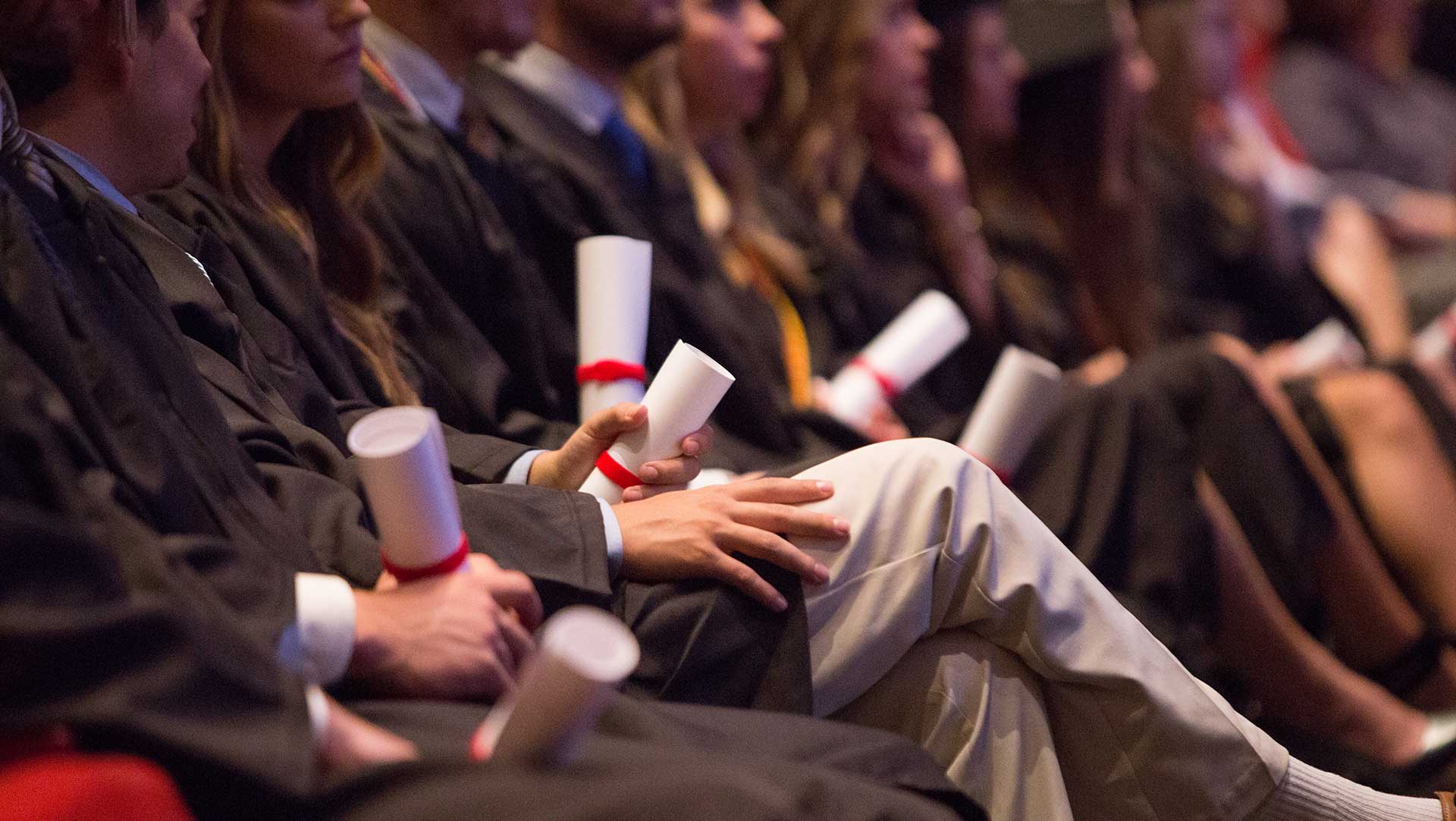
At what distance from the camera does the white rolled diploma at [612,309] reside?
1577 mm

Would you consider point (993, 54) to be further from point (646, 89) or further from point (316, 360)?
point (316, 360)

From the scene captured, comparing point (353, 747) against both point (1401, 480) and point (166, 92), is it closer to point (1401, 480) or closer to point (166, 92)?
point (166, 92)

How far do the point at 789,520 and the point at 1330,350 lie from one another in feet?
5.65

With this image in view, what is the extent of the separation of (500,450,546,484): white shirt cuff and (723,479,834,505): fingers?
270mm

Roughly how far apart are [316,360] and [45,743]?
70 centimetres

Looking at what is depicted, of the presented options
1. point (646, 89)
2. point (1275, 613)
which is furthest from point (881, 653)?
point (646, 89)

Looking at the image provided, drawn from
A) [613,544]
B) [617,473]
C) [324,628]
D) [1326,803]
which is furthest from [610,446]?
[1326,803]

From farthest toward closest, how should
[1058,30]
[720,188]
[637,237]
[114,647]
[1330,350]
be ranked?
1. [1058,30]
2. [720,188]
3. [1330,350]
4. [637,237]
5. [114,647]

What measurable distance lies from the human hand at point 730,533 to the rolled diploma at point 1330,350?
1377mm

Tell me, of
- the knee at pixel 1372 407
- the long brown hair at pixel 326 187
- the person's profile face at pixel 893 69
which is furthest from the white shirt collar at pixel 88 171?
the person's profile face at pixel 893 69

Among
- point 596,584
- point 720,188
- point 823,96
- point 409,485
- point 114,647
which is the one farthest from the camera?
point 823,96

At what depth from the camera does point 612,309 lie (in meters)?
1.60

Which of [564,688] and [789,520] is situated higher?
[564,688]

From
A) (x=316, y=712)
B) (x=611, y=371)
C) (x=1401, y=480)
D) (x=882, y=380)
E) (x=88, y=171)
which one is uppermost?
(x=88, y=171)
